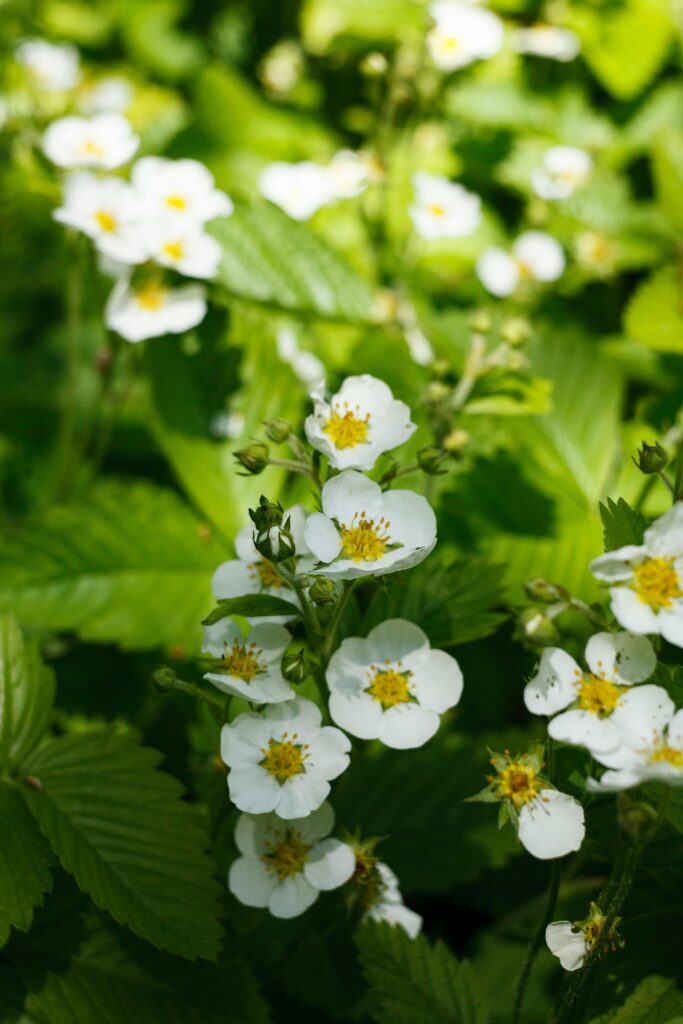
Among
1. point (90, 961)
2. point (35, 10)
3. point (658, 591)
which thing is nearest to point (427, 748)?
point (90, 961)

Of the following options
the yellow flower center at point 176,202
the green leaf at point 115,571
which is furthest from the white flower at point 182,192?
the green leaf at point 115,571

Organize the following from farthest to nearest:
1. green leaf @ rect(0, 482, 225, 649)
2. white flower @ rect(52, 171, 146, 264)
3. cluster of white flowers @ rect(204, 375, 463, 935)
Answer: white flower @ rect(52, 171, 146, 264), green leaf @ rect(0, 482, 225, 649), cluster of white flowers @ rect(204, 375, 463, 935)

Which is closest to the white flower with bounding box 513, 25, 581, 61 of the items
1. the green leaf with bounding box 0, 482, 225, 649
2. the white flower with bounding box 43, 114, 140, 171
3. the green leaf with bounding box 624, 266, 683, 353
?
the green leaf with bounding box 624, 266, 683, 353

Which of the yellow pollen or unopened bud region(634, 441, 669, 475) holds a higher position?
unopened bud region(634, 441, 669, 475)

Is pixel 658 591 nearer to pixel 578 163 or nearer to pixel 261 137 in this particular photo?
pixel 578 163

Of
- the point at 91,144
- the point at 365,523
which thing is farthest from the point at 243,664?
the point at 91,144

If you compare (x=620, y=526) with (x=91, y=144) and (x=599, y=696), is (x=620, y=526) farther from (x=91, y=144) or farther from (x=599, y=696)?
(x=91, y=144)

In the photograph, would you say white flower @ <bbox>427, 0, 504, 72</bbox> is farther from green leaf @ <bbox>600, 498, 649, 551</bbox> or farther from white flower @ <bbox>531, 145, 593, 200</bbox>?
green leaf @ <bbox>600, 498, 649, 551</bbox>
